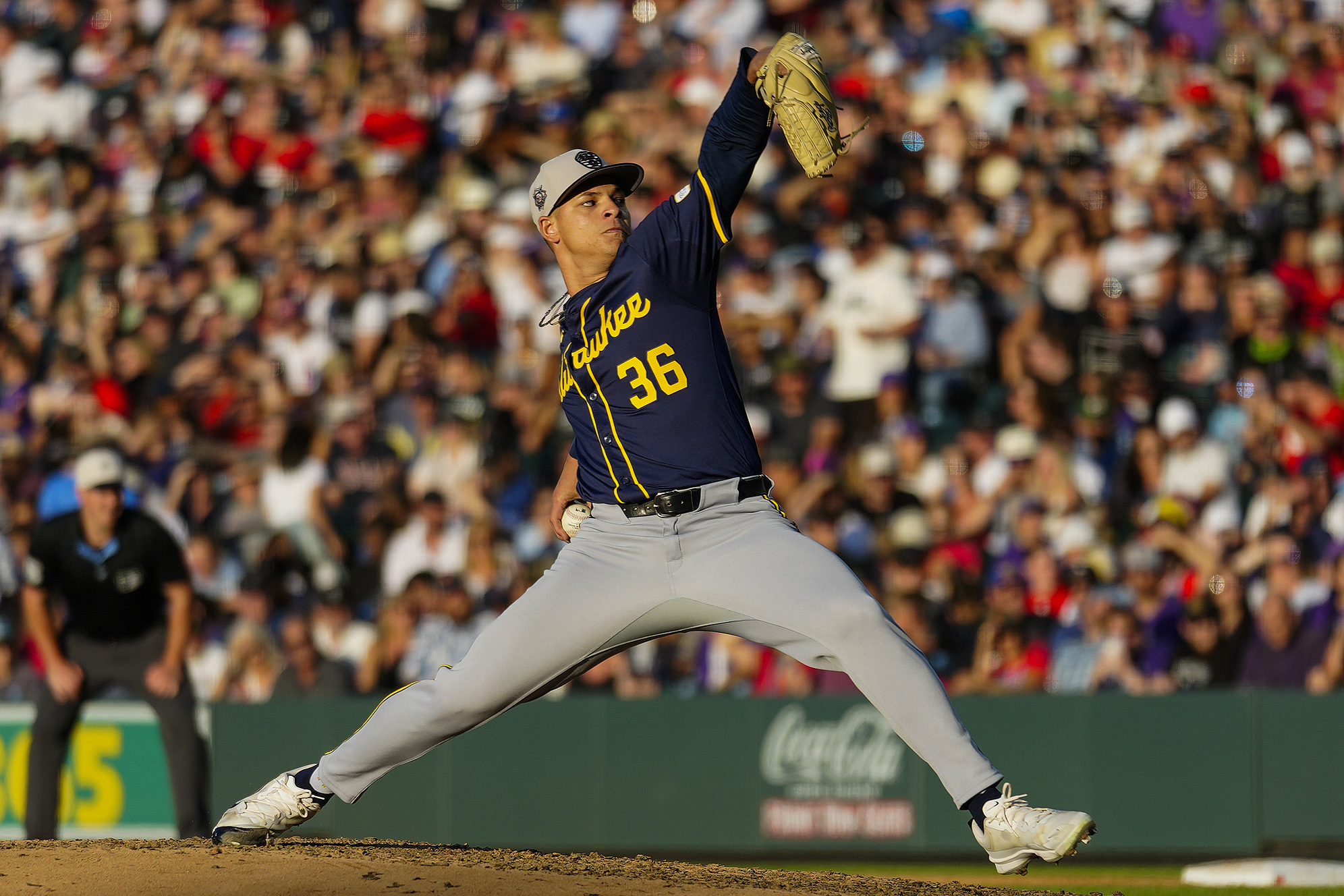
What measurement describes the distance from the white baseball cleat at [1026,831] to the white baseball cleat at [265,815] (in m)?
2.06

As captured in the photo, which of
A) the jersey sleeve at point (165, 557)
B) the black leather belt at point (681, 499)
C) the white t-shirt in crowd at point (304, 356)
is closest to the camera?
the black leather belt at point (681, 499)

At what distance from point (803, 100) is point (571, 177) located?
0.85 metres

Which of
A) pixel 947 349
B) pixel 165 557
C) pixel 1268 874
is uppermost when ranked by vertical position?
pixel 947 349

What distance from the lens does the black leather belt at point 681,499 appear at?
15.3 feet

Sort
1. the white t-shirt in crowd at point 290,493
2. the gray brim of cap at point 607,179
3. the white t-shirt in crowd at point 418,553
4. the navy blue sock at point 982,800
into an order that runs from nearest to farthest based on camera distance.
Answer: the navy blue sock at point 982,800 → the gray brim of cap at point 607,179 → the white t-shirt in crowd at point 418,553 → the white t-shirt in crowd at point 290,493

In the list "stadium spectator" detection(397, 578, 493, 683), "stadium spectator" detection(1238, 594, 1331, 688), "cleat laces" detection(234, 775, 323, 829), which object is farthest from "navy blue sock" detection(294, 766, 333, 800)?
"stadium spectator" detection(1238, 594, 1331, 688)

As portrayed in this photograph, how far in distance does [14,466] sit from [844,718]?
21.3ft

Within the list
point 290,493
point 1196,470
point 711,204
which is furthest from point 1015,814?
point 290,493

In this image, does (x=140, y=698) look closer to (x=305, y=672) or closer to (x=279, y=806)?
(x=305, y=672)

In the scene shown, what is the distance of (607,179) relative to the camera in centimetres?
499

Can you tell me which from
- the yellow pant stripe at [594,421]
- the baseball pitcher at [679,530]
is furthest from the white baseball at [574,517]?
the yellow pant stripe at [594,421]

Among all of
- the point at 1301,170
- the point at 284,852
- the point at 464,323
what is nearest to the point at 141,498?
the point at 464,323

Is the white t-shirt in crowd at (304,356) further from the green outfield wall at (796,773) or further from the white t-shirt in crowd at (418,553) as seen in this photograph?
the green outfield wall at (796,773)

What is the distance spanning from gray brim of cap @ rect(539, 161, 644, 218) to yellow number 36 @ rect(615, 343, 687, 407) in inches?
23.2
